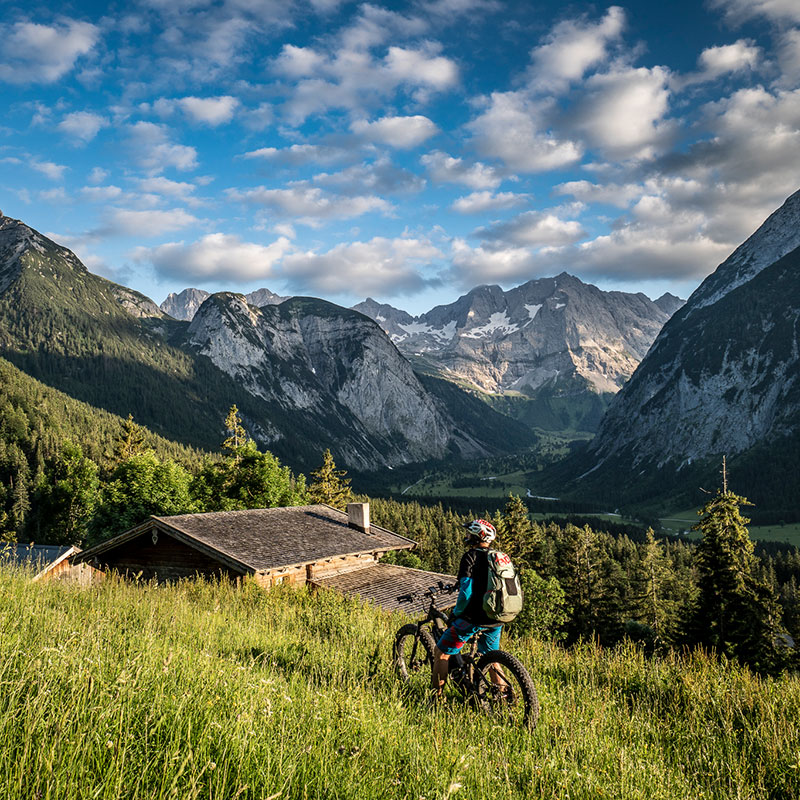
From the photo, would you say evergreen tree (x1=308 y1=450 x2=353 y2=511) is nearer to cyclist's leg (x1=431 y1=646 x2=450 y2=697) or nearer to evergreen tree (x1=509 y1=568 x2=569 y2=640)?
evergreen tree (x1=509 y1=568 x2=569 y2=640)

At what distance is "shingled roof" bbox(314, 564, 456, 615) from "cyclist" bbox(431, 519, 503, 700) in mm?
15962

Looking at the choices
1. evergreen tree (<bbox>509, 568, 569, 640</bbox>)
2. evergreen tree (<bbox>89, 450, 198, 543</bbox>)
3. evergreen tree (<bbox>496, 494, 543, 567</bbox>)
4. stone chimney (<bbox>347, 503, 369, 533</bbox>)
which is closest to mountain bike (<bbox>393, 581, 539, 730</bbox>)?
stone chimney (<bbox>347, 503, 369, 533</bbox>)

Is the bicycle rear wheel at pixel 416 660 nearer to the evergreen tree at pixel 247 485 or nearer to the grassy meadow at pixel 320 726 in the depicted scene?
the grassy meadow at pixel 320 726

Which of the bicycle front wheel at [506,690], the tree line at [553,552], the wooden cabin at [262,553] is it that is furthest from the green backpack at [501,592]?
the wooden cabin at [262,553]

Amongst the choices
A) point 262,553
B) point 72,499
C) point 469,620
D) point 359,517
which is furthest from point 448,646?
point 72,499

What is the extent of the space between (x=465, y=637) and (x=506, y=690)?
682 millimetres

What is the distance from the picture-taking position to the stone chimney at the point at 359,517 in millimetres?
30194

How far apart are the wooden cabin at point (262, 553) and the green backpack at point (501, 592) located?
1643cm

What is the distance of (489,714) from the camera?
5125 mm

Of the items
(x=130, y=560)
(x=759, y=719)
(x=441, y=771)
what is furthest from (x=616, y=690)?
(x=130, y=560)

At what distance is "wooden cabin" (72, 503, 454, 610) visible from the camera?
72.2 feet

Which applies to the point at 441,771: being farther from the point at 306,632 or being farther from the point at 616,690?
the point at 306,632

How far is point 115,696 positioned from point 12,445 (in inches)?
5053

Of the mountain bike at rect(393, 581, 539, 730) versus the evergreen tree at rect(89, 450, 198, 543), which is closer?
the mountain bike at rect(393, 581, 539, 730)
